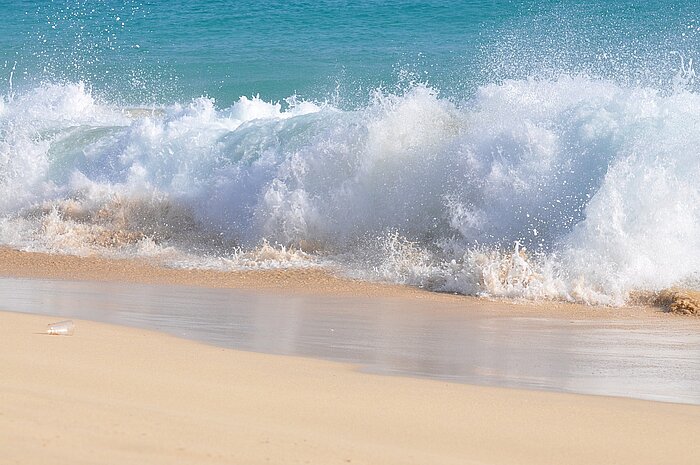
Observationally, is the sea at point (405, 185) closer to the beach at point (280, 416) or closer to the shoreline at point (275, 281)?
the shoreline at point (275, 281)

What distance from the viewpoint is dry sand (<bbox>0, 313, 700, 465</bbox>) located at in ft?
11.9

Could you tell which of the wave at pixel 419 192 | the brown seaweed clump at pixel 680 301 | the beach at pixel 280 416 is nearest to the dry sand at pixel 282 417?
the beach at pixel 280 416

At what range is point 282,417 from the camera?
4.30 meters

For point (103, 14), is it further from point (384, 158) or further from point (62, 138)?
point (384, 158)

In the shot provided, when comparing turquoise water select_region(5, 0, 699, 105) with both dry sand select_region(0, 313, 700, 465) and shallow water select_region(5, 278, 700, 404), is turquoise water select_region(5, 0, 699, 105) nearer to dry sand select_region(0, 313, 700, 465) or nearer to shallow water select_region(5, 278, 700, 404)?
shallow water select_region(5, 278, 700, 404)

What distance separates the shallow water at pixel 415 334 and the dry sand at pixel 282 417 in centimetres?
55

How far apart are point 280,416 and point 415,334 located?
3.19 m

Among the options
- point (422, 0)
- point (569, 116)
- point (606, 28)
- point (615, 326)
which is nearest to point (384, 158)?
point (569, 116)

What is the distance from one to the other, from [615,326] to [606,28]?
21.3 meters

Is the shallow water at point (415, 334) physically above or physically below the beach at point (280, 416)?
below

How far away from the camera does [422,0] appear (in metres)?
30.8

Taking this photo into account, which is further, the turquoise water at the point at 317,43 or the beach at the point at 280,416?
the turquoise water at the point at 317,43

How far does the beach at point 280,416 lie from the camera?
3650 mm

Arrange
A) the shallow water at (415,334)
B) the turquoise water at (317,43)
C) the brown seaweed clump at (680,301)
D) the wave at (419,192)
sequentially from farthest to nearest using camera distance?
1. the turquoise water at (317,43)
2. the wave at (419,192)
3. the brown seaweed clump at (680,301)
4. the shallow water at (415,334)
